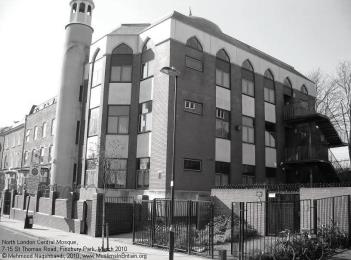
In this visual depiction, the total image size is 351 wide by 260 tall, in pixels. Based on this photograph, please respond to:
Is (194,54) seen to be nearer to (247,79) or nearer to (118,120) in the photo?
(247,79)

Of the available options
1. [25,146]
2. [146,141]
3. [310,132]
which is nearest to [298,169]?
[310,132]

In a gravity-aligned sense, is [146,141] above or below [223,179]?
above

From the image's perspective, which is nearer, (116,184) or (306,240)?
(306,240)

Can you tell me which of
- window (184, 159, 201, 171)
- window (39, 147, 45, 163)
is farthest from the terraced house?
window (39, 147, 45, 163)

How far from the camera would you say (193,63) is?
25.0m

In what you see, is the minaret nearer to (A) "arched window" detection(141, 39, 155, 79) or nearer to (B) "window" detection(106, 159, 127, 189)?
(B) "window" detection(106, 159, 127, 189)

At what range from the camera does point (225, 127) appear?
26328mm

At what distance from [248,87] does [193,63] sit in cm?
606

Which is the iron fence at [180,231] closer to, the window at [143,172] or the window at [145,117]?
the window at [143,172]

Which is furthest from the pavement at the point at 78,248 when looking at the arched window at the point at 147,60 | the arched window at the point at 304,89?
the arched window at the point at 304,89

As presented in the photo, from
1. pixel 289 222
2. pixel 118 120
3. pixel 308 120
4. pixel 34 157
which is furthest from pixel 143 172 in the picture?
pixel 34 157

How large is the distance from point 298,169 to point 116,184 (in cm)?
1443

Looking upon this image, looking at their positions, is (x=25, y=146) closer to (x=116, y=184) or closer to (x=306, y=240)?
(x=116, y=184)

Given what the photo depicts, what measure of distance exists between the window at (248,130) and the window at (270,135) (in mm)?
1827
